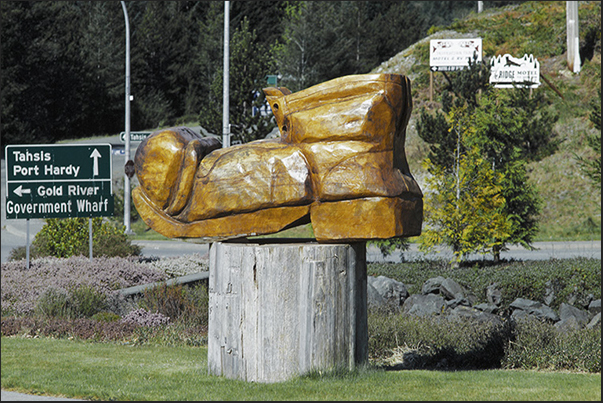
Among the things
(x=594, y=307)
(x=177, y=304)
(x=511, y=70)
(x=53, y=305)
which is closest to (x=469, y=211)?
(x=594, y=307)

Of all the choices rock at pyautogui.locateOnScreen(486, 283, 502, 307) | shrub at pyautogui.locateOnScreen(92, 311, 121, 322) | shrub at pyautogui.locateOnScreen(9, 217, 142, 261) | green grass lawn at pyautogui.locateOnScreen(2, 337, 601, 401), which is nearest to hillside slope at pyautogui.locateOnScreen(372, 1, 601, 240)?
rock at pyautogui.locateOnScreen(486, 283, 502, 307)

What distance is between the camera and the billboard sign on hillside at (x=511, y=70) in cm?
2688

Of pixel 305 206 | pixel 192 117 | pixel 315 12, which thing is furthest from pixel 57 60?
pixel 305 206

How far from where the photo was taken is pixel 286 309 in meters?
6.32

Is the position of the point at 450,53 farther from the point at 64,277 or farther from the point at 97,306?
the point at 97,306

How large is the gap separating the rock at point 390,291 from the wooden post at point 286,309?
494 cm

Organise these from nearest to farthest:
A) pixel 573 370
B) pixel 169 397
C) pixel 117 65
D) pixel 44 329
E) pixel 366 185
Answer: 1. pixel 169 397
2. pixel 366 185
3. pixel 573 370
4. pixel 44 329
5. pixel 117 65

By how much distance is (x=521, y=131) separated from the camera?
635 inches

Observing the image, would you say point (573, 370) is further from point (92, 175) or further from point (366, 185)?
point (92, 175)

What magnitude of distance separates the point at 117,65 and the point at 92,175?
35303 millimetres

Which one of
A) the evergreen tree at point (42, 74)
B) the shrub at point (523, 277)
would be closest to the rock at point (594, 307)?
the shrub at point (523, 277)

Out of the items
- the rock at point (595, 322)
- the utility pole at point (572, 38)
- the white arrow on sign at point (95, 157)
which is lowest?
the rock at point (595, 322)

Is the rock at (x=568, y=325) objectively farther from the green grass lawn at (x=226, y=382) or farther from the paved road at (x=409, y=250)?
the paved road at (x=409, y=250)

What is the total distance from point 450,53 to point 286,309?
2363 centimetres
